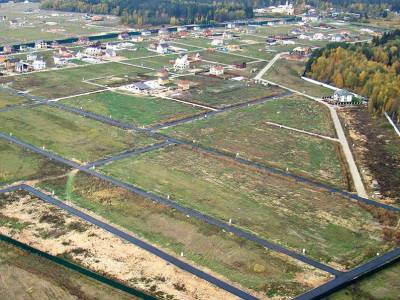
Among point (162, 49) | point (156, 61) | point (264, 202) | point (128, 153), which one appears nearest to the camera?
point (264, 202)

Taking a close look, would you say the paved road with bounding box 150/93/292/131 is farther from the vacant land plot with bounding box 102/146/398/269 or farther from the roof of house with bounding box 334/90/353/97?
the vacant land plot with bounding box 102/146/398/269

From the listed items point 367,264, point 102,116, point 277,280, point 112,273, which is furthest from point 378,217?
point 102,116

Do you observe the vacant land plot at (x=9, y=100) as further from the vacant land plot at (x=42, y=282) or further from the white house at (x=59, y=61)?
the vacant land plot at (x=42, y=282)

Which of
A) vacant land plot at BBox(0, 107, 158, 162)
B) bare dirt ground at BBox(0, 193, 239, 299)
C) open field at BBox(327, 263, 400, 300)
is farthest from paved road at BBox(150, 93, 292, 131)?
open field at BBox(327, 263, 400, 300)

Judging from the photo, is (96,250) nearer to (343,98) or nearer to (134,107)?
(134,107)

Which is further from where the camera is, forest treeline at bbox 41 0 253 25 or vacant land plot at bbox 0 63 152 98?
forest treeline at bbox 41 0 253 25

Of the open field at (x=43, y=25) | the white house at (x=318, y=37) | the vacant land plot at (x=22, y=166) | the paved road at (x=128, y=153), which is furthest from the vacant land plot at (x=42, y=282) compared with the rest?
the white house at (x=318, y=37)

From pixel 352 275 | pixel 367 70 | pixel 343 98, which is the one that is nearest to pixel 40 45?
pixel 343 98
